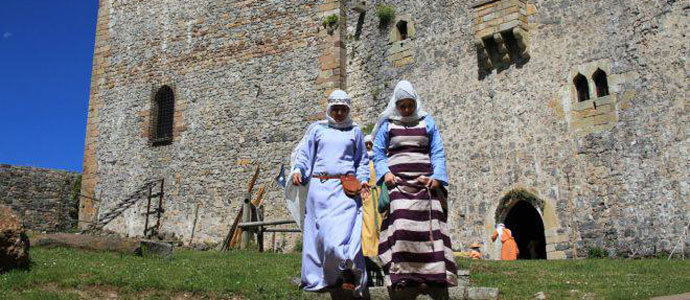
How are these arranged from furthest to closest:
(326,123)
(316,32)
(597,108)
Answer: (316,32)
(597,108)
(326,123)

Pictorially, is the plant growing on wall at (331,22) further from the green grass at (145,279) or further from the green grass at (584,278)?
the green grass at (145,279)

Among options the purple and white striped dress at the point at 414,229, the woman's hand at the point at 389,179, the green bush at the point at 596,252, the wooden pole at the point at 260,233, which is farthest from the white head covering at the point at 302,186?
the wooden pole at the point at 260,233

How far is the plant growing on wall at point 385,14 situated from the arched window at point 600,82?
5.13 m

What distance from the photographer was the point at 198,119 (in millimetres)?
19047

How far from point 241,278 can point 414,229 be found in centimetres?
348

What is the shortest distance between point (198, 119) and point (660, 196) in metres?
11.8

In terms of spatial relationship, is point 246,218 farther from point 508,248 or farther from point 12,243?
point 12,243

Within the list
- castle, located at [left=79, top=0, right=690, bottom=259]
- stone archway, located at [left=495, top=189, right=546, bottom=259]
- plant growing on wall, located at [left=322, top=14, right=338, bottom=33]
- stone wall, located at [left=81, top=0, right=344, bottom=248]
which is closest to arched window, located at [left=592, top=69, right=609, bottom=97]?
castle, located at [left=79, top=0, right=690, bottom=259]

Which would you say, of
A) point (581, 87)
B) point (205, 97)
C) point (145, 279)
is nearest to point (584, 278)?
point (581, 87)

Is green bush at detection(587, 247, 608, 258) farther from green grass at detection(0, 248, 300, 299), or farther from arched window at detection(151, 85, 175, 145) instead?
arched window at detection(151, 85, 175, 145)

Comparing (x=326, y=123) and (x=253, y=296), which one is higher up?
(x=326, y=123)

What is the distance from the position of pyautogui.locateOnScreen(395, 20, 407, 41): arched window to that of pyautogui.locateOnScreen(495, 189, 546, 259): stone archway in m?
4.58

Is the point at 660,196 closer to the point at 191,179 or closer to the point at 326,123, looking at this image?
the point at 326,123

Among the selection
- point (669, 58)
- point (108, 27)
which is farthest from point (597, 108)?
point (108, 27)
